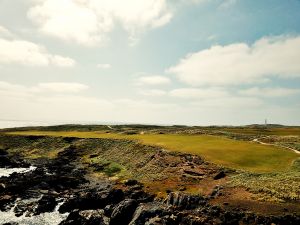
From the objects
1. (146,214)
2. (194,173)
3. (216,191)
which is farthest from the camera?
(194,173)

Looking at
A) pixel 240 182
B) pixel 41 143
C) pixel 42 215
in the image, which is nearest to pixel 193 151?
pixel 240 182

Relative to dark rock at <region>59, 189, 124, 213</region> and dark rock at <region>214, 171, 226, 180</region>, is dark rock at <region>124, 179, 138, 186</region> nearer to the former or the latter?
dark rock at <region>59, 189, 124, 213</region>

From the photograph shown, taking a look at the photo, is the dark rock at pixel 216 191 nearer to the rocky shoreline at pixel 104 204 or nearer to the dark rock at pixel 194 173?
the rocky shoreline at pixel 104 204

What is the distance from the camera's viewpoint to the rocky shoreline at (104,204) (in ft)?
125

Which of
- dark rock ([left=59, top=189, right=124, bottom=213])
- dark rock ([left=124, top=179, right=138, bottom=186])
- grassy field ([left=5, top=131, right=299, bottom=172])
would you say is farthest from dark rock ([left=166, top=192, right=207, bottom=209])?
grassy field ([left=5, top=131, right=299, bottom=172])

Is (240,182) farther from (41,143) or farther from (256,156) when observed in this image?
(41,143)

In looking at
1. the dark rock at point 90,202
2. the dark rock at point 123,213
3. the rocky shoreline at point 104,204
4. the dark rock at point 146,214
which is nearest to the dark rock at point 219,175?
the rocky shoreline at point 104,204

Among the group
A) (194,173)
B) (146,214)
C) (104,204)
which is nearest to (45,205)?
(104,204)

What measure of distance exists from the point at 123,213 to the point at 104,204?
8.43 meters

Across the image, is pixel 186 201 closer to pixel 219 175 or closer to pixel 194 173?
pixel 219 175

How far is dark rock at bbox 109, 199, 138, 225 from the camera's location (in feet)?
133

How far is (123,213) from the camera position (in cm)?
4112

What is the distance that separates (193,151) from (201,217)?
117 feet

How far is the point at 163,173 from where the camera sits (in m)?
64.6
